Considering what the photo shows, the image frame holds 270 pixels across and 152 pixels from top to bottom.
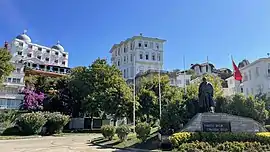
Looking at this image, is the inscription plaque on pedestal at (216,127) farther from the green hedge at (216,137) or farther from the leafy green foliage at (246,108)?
the leafy green foliage at (246,108)

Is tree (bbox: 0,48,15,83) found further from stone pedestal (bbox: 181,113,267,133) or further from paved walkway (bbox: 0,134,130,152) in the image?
stone pedestal (bbox: 181,113,267,133)

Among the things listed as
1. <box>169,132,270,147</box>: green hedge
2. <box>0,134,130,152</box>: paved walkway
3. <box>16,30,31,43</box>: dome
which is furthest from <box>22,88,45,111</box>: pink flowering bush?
<box>16,30,31,43</box>: dome

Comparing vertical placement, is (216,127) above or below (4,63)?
below

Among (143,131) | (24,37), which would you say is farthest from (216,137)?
(24,37)

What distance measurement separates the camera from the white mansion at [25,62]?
4488 centimetres

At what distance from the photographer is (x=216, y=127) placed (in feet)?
64.0

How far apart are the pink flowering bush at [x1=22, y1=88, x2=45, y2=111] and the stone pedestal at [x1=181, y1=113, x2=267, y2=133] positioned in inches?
1198

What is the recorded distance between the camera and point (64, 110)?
43781 millimetres

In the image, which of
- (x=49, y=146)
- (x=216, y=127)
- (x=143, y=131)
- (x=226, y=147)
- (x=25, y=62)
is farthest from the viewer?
(x=25, y=62)

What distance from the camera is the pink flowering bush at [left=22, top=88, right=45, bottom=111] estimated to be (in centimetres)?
4299

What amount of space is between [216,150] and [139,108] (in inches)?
752

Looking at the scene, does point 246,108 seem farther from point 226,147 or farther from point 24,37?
point 24,37

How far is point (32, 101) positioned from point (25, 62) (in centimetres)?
3246

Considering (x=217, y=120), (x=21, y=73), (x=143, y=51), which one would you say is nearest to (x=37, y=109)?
(x=21, y=73)
